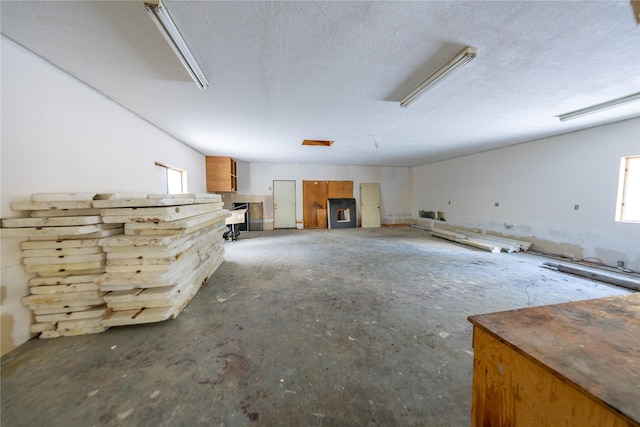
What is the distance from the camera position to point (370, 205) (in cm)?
923

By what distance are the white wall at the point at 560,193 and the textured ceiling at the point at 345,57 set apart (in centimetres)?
63

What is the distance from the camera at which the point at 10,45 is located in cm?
186

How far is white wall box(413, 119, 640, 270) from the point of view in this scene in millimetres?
3883

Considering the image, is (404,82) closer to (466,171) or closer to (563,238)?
(563,238)

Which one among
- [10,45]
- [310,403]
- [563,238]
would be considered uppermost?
[10,45]

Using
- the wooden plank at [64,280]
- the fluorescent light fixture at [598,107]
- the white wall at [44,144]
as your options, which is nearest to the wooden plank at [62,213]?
the white wall at [44,144]

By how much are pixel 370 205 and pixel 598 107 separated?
646 centimetres

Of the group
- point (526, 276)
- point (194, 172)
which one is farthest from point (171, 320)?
point (526, 276)

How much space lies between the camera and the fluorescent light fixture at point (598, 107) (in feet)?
9.57

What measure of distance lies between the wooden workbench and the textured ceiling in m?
2.07

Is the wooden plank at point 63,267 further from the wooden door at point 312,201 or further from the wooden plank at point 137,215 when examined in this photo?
the wooden door at point 312,201

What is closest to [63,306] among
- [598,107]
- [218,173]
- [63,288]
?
[63,288]

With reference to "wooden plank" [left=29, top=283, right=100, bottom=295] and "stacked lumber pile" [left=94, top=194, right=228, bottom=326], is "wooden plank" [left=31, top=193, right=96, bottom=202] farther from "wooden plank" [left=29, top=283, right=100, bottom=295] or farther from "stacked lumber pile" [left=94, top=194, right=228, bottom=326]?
"wooden plank" [left=29, top=283, right=100, bottom=295]

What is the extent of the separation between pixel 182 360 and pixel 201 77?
2.78 metres
